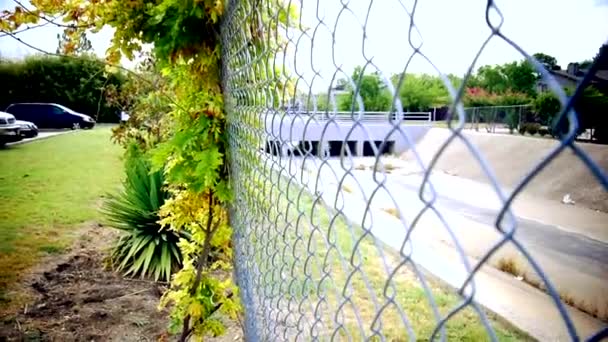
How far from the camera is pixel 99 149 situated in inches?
435

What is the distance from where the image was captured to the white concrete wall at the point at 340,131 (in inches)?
21.1

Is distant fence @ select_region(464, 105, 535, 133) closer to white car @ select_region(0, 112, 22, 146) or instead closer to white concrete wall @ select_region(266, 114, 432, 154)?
white concrete wall @ select_region(266, 114, 432, 154)

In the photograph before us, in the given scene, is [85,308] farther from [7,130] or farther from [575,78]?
[7,130]

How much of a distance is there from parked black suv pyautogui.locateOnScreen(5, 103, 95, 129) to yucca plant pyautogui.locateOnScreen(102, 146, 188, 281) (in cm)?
1200

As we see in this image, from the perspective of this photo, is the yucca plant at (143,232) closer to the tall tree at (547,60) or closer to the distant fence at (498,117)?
the distant fence at (498,117)

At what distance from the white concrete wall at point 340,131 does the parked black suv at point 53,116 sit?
1531 centimetres

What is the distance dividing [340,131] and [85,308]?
2.94m

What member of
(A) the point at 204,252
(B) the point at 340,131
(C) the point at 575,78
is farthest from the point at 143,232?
(C) the point at 575,78

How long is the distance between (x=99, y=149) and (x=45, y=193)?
16.5 feet

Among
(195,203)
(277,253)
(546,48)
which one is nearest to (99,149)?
(195,203)

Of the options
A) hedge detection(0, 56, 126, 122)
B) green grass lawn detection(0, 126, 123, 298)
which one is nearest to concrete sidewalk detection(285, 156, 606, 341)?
green grass lawn detection(0, 126, 123, 298)

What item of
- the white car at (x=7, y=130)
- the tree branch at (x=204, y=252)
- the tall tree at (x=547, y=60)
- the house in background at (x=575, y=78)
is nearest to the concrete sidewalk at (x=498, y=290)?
the tree branch at (x=204, y=252)

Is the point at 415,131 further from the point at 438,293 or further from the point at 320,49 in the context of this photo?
the point at 438,293

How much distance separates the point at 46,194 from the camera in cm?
626
